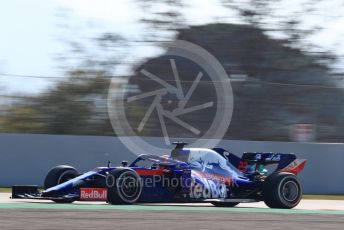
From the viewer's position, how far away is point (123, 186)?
1434 cm

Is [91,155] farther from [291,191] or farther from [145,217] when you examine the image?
[145,217]

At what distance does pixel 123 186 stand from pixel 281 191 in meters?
2.98

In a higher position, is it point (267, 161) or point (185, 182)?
point (267, 161)

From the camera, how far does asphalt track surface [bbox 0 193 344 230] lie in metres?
10.6

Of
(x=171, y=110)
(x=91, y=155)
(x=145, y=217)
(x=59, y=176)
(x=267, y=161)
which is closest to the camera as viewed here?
(x=145, y=217)

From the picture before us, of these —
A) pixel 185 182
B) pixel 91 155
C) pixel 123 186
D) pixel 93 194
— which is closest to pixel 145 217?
pixel 123 186

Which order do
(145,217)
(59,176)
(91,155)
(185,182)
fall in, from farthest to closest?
(91,155) < (59,176) < (185,182) < (145,217)

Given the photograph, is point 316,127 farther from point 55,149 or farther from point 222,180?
point 222,180

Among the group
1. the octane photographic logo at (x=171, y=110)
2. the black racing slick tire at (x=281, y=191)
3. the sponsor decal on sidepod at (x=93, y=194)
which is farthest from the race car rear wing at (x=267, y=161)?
the octane photographic logo at (x=171, y=110)

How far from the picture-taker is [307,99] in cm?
2455

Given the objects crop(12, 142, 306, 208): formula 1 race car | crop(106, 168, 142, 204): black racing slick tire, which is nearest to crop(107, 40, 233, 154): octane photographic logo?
crop(12, 142, 306, 208): formula 1 race car

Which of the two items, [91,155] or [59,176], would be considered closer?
[59,176]

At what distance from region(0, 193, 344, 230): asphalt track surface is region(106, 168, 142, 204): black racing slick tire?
21 centimetres

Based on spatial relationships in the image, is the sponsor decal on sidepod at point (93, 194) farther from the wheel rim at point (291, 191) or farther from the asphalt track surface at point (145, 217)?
the wheel rim at point (291, 191)
